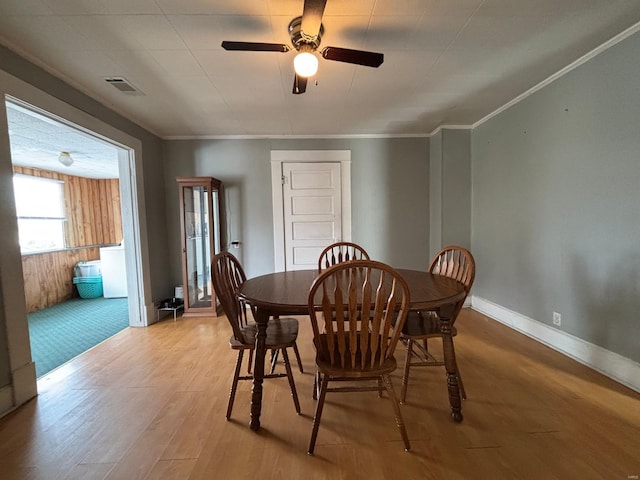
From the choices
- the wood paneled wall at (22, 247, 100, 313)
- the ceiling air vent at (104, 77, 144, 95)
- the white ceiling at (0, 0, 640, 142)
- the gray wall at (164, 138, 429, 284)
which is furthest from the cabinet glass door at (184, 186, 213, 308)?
the wood paneled wall at (22, 247, 100, 313)

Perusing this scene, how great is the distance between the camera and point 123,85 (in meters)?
2.32

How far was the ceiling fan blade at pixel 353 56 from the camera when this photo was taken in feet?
4.95

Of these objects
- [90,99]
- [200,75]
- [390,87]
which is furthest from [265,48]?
[90,99]

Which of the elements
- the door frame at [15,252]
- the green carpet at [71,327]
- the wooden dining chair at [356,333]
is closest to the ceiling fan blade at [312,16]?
the wooden dining chair at [356,333]

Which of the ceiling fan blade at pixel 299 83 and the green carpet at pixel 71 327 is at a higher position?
the ceiling fan blade at pixel 299 83

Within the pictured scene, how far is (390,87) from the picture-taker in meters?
2.43

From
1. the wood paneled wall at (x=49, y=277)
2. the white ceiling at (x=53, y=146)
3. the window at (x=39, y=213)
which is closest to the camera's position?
the white ceiling at (x=53, y=146)

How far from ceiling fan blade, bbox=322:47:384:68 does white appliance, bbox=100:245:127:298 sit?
182 inches

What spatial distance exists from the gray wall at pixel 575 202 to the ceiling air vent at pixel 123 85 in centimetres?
347

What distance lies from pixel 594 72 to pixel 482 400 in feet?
7.79

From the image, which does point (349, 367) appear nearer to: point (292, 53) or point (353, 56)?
point (353, 56)

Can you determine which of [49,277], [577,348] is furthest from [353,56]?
[49,277]

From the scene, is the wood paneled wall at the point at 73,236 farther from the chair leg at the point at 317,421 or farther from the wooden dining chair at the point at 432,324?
the wooden dining chair at the point at 432,324

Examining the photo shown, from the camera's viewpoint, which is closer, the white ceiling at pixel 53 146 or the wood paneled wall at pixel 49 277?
the white ceiling at pixel 53 146
